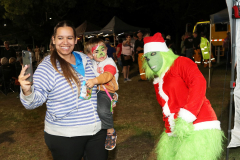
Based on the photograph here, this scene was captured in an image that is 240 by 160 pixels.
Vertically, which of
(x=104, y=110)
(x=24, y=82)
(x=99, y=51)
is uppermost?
(x=99, y=51)

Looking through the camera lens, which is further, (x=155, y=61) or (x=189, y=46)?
(x=189, y=46)

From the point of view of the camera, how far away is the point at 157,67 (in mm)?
2615

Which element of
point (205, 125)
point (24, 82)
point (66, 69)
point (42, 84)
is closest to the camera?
point (24, 82)

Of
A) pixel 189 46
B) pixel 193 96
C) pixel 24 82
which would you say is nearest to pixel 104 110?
pixel 193 96

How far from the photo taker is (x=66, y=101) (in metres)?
2.14

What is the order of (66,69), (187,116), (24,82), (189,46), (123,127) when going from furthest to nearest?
(189,46), (123,127), (187,116), (66,69), (24,82)

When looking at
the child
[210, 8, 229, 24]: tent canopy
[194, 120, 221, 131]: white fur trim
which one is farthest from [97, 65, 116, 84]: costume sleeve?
[210, 8, 229, 24]: tent canopy

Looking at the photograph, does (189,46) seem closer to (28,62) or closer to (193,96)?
(193,96)

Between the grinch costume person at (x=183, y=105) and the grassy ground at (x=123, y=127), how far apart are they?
179cm

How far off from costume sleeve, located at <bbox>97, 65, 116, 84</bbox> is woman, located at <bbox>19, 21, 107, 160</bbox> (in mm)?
95

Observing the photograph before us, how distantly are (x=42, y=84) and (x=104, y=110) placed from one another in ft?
2.60

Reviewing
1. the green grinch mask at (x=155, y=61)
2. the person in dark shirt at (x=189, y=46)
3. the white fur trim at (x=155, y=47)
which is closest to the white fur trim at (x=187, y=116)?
the green grinch mask at (x=155, y=61)

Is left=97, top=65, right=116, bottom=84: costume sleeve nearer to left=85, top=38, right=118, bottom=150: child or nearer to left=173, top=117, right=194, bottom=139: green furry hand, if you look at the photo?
left=85, top=38, right=118, bottom=150: child

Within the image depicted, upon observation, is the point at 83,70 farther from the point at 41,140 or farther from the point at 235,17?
the point at 41,140
